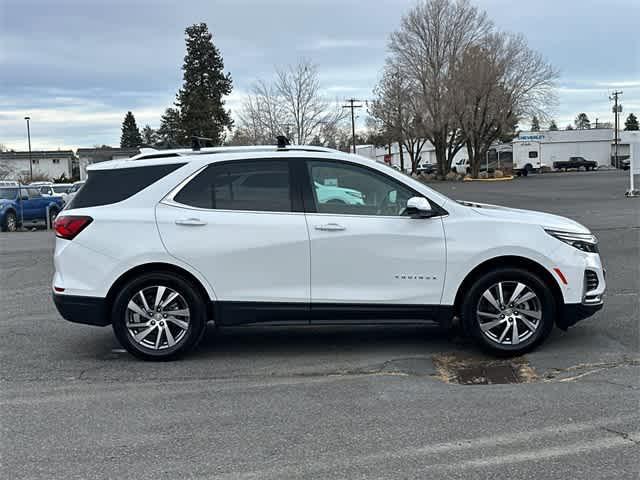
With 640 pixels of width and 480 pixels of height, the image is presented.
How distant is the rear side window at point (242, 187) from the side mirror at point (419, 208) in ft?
3.48

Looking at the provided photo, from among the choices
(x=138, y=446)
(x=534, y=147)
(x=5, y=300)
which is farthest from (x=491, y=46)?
(x=138, y=446)

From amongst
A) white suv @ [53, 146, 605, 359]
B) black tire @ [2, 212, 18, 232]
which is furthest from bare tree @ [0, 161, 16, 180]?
white suv @ [53, 146, 605, 359]

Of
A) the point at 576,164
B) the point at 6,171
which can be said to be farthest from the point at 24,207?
the point at 576,164

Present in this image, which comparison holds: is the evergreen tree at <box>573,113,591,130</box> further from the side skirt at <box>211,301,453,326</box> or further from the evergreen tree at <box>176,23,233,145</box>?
the side skirt at <box>211,301,453,326</box>

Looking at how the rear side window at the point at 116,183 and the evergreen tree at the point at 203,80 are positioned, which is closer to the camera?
the rear side window at the point at 116,183

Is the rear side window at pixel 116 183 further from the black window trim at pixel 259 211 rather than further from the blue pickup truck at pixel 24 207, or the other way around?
the blue pickup truck at pixel 24 207

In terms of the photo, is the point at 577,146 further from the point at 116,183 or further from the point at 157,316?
Answer: the point at 157,316

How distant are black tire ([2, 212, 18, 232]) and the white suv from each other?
19.3 metres

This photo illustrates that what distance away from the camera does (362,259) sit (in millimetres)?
5859

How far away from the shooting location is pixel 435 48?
54.6 metres

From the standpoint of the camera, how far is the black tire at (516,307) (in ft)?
19.3

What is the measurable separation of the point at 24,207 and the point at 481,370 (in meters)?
21.8

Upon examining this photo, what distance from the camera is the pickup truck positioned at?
84250 millimetres

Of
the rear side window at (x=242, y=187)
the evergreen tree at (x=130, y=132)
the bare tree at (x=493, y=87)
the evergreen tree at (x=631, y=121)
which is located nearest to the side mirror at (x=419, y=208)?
the rear side window at (x=242, y=187)
